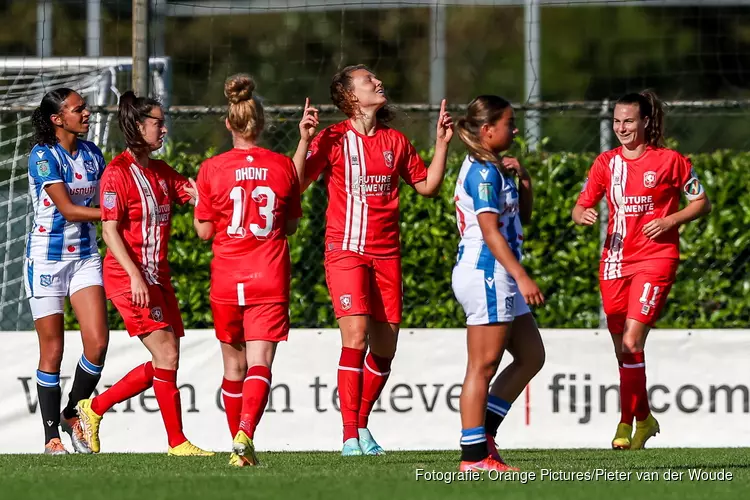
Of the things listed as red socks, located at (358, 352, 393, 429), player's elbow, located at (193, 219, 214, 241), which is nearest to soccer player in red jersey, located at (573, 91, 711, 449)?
red socks, located at (358, 352, 393, 429)

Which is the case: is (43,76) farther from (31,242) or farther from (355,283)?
(355,283)

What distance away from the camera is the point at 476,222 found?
6441 mm

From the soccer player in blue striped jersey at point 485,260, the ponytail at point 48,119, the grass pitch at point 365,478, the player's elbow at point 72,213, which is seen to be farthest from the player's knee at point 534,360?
the ponytail at point 48,119

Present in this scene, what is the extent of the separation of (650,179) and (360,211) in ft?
6.32

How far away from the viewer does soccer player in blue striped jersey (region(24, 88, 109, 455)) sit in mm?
8141

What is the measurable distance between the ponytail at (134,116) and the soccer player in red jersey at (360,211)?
88cm

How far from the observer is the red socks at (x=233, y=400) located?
7.68 m

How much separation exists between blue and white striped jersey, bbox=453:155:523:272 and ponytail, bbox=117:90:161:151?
214 cm

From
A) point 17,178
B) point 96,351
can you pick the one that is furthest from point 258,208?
point 17,178

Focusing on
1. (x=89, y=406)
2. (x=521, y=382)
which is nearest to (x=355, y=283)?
(x=521, y=382)

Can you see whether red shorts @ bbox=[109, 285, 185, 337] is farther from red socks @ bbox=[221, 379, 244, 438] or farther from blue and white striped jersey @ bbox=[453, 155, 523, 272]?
blue and white striped jersey @ bbox=[453, 155, 523, 272]

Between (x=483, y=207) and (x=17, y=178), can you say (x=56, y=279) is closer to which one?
(x=17, y=178)

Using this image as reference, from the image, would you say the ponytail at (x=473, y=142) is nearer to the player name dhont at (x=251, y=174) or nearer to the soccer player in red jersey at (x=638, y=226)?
the player name dhont at (x=251, y=174)

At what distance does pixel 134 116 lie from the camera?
774 cm
